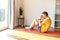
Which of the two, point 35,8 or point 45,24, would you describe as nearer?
point 45,24

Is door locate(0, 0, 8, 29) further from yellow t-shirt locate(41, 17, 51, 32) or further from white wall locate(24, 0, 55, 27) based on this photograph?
yellow t-shirt locate(41, 17, 51, 32)

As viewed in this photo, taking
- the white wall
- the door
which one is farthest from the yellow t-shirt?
the door

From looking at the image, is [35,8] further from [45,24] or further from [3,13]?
[45,24]

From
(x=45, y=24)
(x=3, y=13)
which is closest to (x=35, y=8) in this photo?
(x=3, y=13)

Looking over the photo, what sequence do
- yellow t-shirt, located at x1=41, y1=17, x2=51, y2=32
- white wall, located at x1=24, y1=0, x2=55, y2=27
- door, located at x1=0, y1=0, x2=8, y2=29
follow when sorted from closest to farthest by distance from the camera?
yellow t-shirt, located at x1=41, y1=17, x2=51, y2=32
door, located at x1=0, y1=0, x2=8, y2=29
white wall, located at x1=24, y1=0, x2=55, y2=27

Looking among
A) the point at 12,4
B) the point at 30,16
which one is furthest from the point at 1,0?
the point at 30,16

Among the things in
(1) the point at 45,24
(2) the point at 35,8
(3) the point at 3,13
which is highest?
(2) the point at 35,8

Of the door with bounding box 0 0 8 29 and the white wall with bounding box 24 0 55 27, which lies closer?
the door with bounding box 0 0 8 29

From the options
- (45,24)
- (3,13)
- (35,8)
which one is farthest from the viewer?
(35,8)

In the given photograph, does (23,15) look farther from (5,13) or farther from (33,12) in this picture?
(5,13)

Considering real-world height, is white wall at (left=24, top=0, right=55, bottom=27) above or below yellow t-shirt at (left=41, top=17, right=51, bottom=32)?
above

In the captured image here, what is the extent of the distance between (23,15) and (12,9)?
4.60ft

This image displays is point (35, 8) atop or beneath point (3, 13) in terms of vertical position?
atop

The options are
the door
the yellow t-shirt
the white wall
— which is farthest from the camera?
A: the white wall
